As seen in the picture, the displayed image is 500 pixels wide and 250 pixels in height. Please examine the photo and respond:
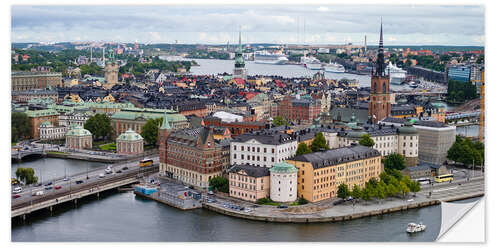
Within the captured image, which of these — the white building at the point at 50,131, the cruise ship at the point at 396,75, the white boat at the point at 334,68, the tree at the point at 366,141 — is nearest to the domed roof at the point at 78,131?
the white building at the point at 50,131

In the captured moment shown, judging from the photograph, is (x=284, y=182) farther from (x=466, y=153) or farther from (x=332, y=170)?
(x=466, y=153)

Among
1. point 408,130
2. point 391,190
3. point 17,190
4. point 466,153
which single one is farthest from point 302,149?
point 17,190

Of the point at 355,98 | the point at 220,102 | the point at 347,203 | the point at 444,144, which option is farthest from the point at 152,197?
the point at 355,98

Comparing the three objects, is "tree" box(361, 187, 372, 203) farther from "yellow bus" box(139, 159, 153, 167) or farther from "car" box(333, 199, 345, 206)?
"yellow bus" box(139, 159, 153, 167)

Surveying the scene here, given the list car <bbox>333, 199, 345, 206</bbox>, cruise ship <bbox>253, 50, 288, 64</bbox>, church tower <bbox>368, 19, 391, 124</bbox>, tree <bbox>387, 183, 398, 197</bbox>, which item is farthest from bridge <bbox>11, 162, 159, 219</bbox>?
cruise ship <bbox>253, 50, 288, 64</bbox>

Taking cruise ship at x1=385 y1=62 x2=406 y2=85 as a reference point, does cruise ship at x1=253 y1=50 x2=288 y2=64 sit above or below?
above

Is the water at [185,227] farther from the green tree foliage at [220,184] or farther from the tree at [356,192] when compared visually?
the green tree foliage at [220,184]
